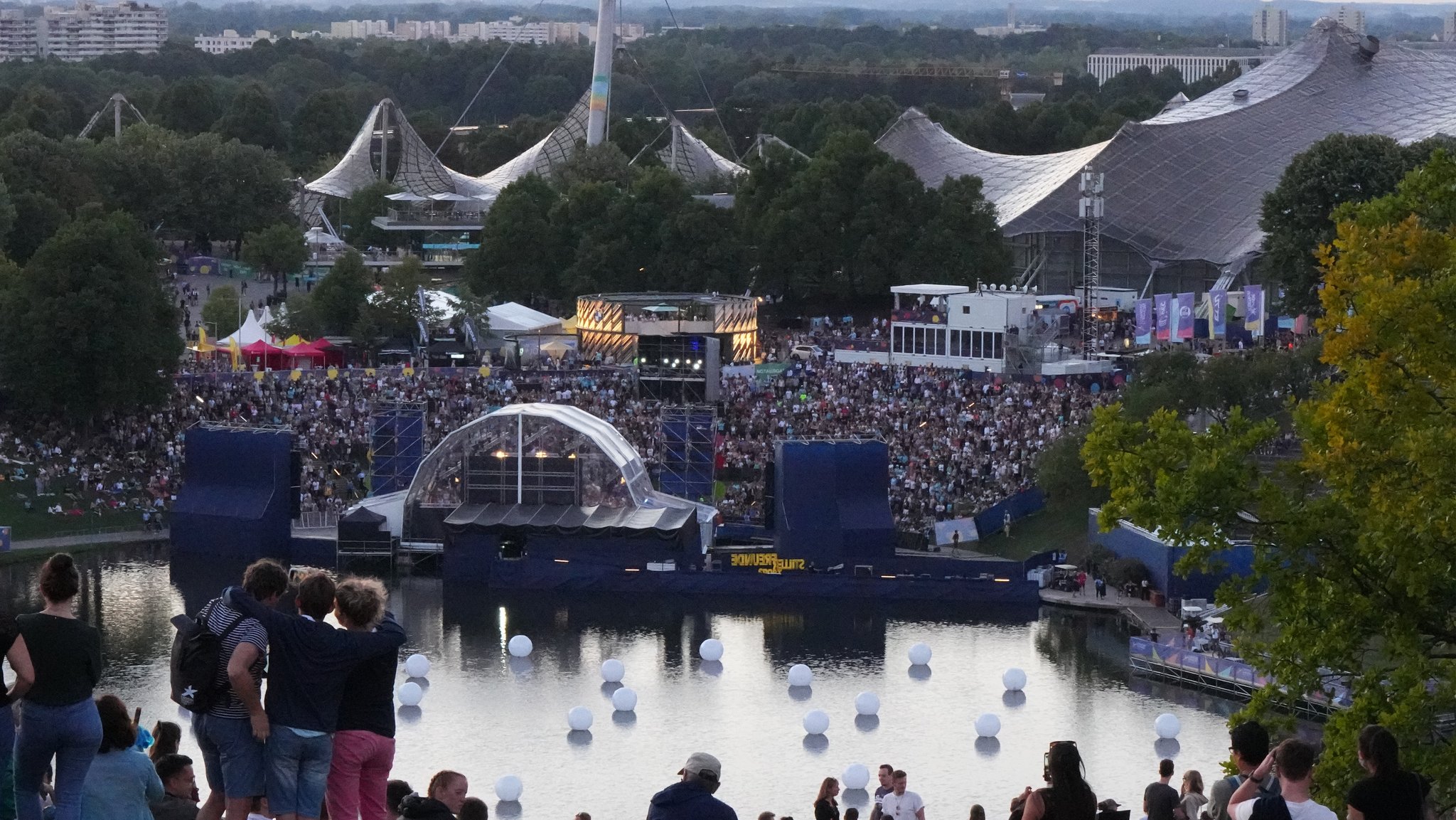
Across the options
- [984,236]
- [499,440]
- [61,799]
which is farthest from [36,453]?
[61,799]

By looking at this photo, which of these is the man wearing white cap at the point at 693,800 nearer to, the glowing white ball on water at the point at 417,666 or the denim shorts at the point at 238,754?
the denim shorts at the point at 238,754

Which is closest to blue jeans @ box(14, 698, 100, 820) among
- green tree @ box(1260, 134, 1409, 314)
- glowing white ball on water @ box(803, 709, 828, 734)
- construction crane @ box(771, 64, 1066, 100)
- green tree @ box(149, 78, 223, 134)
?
glowing white ball on water @ box(803, 709, 828, 734)

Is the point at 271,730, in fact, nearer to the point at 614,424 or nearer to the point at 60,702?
the point at 60,702

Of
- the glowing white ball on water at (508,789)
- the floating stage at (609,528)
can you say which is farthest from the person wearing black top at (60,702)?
the floating stage at (609,528)

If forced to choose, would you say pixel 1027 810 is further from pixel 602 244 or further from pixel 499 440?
pixel 602 244

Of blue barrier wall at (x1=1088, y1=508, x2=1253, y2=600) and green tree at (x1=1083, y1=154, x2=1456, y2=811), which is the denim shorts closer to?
green tree at (x1=1083, y1=154, x2=1456, y2=811)

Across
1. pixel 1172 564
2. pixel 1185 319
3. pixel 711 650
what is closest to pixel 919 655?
pixel 711 650
